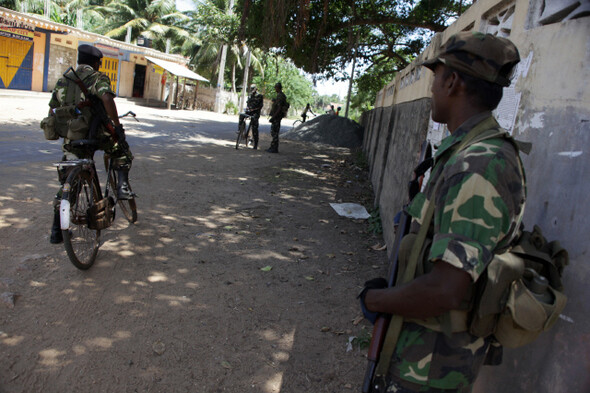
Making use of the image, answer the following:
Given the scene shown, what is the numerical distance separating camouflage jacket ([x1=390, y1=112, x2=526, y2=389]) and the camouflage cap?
127 mm

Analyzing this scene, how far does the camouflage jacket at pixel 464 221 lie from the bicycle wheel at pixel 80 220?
289 centimetres

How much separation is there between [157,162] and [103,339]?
21.0 ft

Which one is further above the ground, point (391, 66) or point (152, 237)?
point (391, 66)

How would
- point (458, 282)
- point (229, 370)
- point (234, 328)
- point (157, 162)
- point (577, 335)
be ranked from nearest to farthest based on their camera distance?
point (458, 282), point (577, 335), point (229, 370), point (234, 328), point (157, 162)

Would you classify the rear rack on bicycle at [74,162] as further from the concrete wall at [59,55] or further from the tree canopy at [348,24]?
the concrete wall at [59,55]

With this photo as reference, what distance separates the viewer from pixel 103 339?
9.30 ft

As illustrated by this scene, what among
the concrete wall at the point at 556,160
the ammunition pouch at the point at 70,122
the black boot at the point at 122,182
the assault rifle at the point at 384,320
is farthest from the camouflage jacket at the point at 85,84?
the concrete wall at the point at 556,160

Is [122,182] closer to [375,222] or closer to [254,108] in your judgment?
[375,222]

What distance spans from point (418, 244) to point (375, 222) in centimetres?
493

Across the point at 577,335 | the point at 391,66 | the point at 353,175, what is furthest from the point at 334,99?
the point at 577,335

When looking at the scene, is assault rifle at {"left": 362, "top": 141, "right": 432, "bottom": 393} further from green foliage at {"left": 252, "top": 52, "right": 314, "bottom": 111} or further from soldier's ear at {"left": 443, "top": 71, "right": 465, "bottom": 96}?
green foliage at {"left": 252, "top": 52, "right": 314, "bottom": 111}

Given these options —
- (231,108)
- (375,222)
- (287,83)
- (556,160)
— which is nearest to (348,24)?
(375,222)

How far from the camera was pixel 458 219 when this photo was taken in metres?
1.20

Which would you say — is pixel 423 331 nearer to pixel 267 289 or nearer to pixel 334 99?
pixel 267 289
